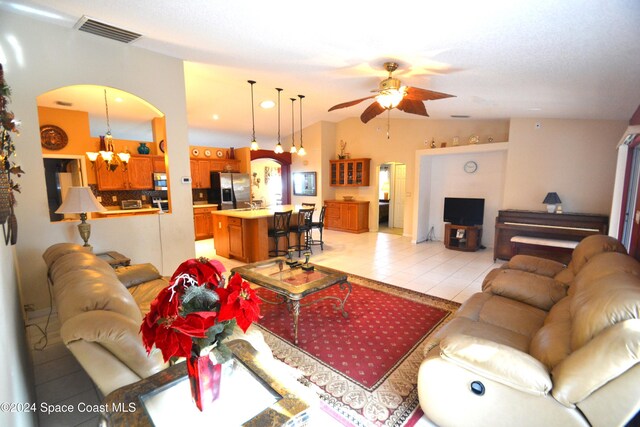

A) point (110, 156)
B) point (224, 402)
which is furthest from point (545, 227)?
point (110, 156)

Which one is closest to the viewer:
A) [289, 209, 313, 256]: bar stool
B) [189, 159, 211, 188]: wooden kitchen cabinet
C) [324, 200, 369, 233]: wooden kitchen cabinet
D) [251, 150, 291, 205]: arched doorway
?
[289, 209, 313, 256]: bar stool

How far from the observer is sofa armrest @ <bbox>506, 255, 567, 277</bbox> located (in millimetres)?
2967

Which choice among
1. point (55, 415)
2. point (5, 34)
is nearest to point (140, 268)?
point (55, 415)

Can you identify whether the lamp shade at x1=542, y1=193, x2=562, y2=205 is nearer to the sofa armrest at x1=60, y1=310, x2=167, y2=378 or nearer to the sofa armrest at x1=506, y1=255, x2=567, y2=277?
the sofa armrest at x1=506, y1=255, x2=567, y2=277

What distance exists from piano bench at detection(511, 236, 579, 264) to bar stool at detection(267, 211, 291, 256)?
399 centimetres

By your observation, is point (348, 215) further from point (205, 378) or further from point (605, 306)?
point (205, 378)

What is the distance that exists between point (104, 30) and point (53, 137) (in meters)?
3.39

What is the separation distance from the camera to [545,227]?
479 cm

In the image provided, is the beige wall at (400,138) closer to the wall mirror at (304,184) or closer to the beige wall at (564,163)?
the beige wall at (564,163)

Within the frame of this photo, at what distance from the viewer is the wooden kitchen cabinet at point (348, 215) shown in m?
8.13

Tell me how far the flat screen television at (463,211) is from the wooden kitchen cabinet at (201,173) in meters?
6.17

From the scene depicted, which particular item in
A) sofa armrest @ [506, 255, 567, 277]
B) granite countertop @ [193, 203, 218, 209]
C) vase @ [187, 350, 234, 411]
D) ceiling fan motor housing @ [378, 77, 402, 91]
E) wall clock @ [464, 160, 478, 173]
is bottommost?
sofa armrest @ [506, 255, 567, 277]

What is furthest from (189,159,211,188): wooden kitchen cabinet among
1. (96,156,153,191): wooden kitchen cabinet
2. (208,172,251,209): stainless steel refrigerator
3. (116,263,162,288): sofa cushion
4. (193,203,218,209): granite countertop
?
(116,263,162,288): sofa cushion

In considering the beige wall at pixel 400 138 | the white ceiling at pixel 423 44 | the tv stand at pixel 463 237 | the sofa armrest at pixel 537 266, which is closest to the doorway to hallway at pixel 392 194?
the beige wall at pixel 400 138
